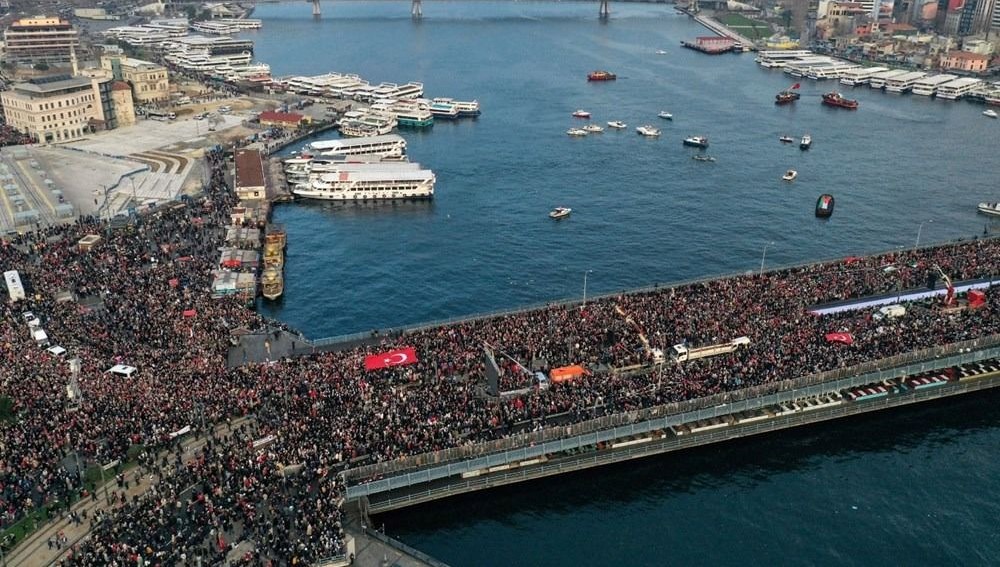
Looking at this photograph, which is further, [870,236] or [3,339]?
[870,236]

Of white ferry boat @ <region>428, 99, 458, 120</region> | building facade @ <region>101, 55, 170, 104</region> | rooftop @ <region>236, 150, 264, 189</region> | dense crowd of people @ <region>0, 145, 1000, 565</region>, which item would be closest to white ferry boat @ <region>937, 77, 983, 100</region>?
white ferry boat @ <region>428, 99, 458, 120</region>

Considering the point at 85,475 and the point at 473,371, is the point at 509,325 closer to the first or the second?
the point at 473,371

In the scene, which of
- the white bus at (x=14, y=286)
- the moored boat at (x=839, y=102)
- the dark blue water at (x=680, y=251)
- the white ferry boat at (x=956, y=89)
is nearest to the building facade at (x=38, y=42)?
the dark blue water at (x=680, y=251)

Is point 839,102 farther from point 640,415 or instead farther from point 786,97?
point 640,415

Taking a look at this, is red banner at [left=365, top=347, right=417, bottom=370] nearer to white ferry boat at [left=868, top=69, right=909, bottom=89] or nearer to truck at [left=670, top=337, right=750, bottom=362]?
truck at [left=670, top=337, right=750, bottom=362]

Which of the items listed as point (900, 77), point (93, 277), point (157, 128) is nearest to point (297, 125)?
point (157, 128)
